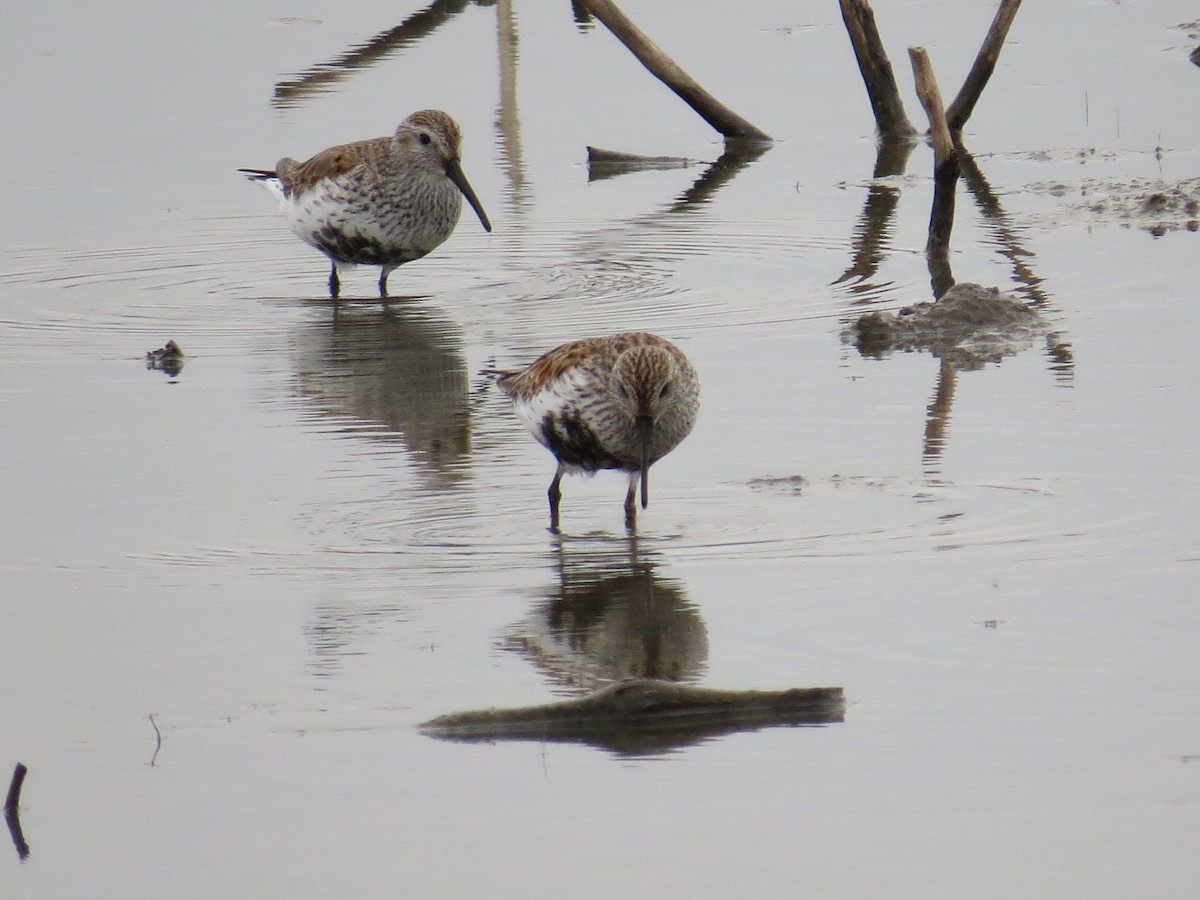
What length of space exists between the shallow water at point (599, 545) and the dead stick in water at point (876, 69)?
635mm

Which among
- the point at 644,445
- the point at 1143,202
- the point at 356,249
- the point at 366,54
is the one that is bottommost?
the point at 644,445

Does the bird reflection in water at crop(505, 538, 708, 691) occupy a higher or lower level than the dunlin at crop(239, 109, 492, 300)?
lower

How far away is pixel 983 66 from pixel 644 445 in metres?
9.09

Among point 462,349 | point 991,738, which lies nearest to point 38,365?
point 462,349

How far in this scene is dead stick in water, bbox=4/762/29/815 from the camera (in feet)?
17.6

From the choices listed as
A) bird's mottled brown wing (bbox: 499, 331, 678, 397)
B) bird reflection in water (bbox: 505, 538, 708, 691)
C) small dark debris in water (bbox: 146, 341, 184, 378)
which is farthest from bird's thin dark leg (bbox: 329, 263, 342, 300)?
bird reflection in water (bbox: 505, 538, 708, 691)

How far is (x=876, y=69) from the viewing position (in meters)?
17.0

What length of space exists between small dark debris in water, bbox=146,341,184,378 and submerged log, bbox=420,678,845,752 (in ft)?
18.5

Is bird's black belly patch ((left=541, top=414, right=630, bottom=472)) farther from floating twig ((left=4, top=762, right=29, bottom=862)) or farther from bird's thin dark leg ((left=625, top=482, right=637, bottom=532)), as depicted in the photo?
floating twig ((left=4, top=762, right=29, bottom=862))

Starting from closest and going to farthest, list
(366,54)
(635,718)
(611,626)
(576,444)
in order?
(635,718), (611,626), (576,444), (366,54)

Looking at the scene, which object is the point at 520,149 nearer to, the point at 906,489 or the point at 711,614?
the point at 906,489

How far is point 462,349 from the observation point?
11.7 m

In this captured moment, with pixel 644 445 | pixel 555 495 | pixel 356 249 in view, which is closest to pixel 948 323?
pixel 555 495

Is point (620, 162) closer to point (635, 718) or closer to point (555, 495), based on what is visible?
point (555, 495)
